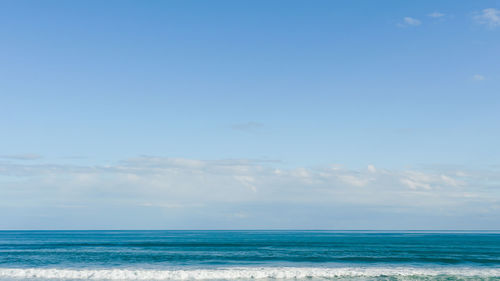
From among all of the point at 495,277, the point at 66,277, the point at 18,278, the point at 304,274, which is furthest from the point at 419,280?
the point at 18,278

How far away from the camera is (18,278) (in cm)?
3111

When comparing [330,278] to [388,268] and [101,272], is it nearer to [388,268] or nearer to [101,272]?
[388,268]

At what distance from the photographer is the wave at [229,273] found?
32062 millimetres

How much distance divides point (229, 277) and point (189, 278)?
3100 mm

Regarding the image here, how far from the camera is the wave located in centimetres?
3206

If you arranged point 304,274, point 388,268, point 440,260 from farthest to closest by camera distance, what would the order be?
1. point 440,260
2. point 388,268
3. point 304,274

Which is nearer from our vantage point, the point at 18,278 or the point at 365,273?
the point at 18,278

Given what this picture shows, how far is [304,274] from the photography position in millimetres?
33062

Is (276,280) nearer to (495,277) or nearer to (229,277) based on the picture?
(229,277)

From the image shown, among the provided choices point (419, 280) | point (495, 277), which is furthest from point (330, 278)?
point (495, 277)

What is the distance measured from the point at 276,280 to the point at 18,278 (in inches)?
764

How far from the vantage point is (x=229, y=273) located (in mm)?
33469

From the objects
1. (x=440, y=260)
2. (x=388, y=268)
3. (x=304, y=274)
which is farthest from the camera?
(x=440, y=260)

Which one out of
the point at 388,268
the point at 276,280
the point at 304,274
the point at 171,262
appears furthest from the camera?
the point at 171,262
